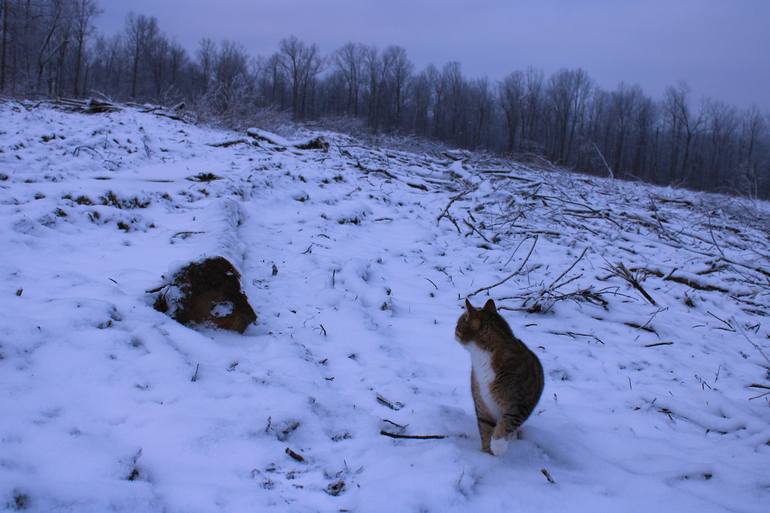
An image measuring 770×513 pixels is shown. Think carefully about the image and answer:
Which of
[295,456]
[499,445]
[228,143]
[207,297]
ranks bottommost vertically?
[295,456]

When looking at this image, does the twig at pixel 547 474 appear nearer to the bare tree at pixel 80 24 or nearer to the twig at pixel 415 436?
the twig at pixel 415 436

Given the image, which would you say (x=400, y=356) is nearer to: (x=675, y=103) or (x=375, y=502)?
(x=375, y=502)

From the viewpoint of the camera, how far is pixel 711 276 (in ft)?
19.4

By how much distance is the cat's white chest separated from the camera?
2.18 m

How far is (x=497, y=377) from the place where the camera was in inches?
85.1

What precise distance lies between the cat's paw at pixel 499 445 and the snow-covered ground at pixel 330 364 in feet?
0.22

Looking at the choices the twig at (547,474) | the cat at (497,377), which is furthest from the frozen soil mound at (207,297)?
the twig at (547,474)

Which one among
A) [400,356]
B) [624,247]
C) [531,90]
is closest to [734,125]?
[531,90]

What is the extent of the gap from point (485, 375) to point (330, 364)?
1310 millimetres

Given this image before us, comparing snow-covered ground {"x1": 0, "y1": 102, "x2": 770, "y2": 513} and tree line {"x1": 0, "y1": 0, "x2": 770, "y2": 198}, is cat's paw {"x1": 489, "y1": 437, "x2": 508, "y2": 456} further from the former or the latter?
tree line {"x1": 0, "y1": 0, "x2": 770, "y2": 198}

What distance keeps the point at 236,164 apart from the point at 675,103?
53.0 meters

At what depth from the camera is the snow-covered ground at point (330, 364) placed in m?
1.90

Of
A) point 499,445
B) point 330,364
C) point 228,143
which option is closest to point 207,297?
point 330,364

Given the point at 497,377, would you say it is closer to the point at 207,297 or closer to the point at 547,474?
the point at 547,474
